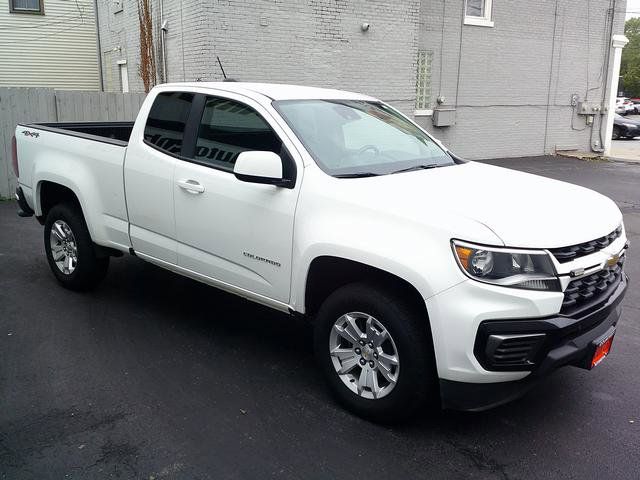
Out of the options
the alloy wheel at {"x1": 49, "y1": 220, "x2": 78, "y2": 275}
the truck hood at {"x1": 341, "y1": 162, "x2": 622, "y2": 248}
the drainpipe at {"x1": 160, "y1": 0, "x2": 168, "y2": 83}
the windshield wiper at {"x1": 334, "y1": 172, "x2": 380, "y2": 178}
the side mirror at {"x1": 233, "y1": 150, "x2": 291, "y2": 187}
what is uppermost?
the drainpipe at {"x1": 160, "y1": 0, "x2": 168, "y2": 83}

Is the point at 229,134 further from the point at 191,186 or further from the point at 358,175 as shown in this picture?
the point at 358,175

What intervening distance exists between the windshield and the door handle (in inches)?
30.3

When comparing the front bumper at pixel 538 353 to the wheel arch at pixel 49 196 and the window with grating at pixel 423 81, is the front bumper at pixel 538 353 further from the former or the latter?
the window with grating at pixel 423 81

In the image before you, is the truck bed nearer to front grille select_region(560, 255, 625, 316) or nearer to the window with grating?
front grille select_region(560, 255, 625, 316)

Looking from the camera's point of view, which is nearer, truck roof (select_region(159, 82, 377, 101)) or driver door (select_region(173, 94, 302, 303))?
driver door (select_region(173, 94, 302, 303))

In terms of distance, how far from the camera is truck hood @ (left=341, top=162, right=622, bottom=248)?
3.12 m

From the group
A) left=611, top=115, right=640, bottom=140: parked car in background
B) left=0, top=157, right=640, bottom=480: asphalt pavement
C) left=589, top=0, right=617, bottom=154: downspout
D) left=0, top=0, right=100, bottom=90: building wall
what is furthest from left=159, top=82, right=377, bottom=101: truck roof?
left=611, top=115, right=640, bottom=140: parked car in background

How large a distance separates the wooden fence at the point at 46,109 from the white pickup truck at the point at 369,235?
21.0ft

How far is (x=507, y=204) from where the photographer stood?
339 cm

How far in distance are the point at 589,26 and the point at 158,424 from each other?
19.0 metres

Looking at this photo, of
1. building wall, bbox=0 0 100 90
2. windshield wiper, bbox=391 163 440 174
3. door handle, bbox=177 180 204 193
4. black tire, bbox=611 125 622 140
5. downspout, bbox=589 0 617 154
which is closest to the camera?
windshield wiper, bbox=391 163 440 174

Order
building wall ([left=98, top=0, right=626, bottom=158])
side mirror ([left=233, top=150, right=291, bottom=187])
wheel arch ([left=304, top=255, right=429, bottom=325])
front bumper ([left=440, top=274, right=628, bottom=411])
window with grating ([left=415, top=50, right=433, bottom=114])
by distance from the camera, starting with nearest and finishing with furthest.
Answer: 1. front bumper ([left=440, top=274, right=628, bottom=411])
2. wheel arch ([left=304, top=255, right=429, bottom=325])
3. side mirror ([left=233, top=150, right=291, bottom=187])
4. building wall ([left=98, top=0, right=626, bottom=158])
5. window with grating ([left=415, top=50, right=433, bottom=114])

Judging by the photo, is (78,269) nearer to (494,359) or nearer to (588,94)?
(494,359)

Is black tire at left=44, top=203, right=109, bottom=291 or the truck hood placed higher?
Answer: the truck hood
